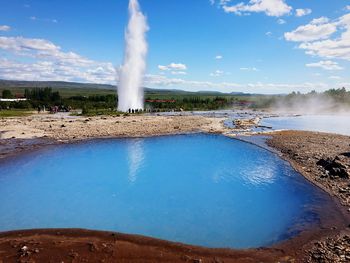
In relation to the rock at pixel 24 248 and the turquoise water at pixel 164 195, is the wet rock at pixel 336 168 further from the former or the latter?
the rock at pixel 24 248

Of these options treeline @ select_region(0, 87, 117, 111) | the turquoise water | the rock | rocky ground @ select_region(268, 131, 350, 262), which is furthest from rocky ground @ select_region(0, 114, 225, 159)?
treeline @ select_region(0, 87, 117, 111)

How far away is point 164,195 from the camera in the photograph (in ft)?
61.1

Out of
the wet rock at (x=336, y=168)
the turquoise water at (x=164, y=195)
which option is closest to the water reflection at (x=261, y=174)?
the turquoise water at (x=164, y=195)

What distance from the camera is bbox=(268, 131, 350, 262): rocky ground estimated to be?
11.1 meters

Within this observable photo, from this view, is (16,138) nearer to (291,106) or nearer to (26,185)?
(26,185)

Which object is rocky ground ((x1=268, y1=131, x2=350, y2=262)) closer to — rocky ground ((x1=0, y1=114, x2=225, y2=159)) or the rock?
the rock

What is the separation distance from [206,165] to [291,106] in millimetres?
86264

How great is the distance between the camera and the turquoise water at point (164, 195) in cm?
1405

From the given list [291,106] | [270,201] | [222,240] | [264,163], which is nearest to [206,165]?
[264,163]

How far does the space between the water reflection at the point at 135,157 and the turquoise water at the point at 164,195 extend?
3.3 inches

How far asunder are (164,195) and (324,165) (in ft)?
39.0

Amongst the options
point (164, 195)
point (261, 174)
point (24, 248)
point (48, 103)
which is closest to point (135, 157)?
point (164, 195)

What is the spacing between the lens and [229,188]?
19.9 m

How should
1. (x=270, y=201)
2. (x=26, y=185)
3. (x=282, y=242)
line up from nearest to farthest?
(x=282, y=242) < (x=270, y=201) < (x=26, y=185)
